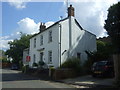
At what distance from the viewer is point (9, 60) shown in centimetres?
7025

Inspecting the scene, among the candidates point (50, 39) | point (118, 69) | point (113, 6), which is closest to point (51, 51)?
point (50, 39)

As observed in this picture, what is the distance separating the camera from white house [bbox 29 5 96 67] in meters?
26.4

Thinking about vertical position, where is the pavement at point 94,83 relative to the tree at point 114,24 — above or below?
below

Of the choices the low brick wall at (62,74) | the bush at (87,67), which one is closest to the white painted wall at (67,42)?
the bush at (87,67)

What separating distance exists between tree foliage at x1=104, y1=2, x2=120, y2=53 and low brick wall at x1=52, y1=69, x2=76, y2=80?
21.4 feet

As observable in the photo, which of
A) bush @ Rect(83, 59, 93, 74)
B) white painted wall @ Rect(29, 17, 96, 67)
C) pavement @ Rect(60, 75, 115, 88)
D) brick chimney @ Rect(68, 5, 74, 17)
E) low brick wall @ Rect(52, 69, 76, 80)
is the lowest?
pavement @ Rect(60, 75, 115, 88)

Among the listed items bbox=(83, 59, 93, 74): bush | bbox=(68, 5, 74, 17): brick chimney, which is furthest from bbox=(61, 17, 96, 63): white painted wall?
bbox=(83, 59, 93, 74): bush

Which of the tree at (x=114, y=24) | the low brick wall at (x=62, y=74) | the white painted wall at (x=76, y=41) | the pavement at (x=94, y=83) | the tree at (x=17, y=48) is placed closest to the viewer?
the pavement at (x=94, y=83)

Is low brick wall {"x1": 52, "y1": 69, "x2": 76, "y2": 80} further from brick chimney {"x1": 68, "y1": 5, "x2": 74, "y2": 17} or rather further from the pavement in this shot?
brick chimney {"x1": 68, "y1": 5, "x2": 74, "y2": 17}

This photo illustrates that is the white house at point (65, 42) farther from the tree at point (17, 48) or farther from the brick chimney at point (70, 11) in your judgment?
the tree at point (17, 48)

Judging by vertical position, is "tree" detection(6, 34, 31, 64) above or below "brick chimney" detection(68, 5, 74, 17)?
below

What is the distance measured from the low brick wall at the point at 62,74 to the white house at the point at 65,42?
386 cm

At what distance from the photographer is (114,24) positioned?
1833 cm

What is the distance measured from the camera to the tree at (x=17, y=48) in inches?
2440
